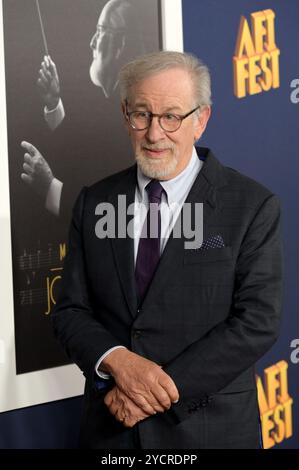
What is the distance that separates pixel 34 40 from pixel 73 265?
77 centimetres

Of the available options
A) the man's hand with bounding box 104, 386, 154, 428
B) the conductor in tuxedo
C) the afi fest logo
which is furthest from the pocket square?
the afi fest logo

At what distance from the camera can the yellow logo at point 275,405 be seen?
2.99m

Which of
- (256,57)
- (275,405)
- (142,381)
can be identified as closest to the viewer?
(142,381)

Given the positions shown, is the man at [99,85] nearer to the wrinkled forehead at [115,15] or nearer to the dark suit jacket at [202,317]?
the wrinkled forehead at [115,15]

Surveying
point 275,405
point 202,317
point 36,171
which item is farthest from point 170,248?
point 275,405

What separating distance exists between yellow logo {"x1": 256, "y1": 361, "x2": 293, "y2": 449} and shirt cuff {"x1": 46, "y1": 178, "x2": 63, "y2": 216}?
1.13 metres

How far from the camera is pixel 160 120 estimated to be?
1.70 metres

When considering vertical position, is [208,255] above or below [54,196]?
below

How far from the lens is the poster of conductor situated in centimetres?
221

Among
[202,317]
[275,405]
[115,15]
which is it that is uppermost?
[115,15]

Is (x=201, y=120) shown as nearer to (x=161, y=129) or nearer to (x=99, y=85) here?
(x=161, y=129)

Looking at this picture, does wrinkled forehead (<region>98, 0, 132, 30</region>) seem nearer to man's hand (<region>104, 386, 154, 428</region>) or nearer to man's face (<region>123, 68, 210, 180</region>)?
man's face (<region>123, 68, 210, 180</region>)

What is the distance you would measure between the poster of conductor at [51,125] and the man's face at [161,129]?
1.97 ft

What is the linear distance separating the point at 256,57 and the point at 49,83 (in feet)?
3.08
